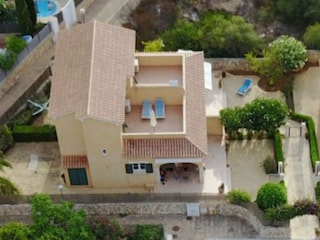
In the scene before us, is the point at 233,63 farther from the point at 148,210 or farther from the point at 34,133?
the point at 34,133

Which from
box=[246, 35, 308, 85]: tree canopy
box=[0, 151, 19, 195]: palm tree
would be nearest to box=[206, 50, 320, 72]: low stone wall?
box=[246, 35, 308, 85]: tree canopy

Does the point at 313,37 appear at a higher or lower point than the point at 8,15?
lower

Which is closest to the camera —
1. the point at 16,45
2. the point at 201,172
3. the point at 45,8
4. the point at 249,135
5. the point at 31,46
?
the point at 201,172

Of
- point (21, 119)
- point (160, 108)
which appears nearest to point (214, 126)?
point (160, 108)

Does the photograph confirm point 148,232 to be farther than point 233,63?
No

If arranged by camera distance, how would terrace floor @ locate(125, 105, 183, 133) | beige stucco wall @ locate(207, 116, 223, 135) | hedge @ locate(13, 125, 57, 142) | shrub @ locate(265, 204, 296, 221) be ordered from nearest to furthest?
1. shrub @ locate(265, 204, 296, 221)
2. terrace floor @ locate(125, 105, 183, 133)
3. beige stucco wall @ locate(207, 116, 223, 135)
4. hedge @ locate(13, 125, 57, 142)

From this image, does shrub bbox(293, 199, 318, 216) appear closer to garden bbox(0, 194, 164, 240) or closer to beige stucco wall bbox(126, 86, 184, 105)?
garden bbox(0, 194, 164, 240)
